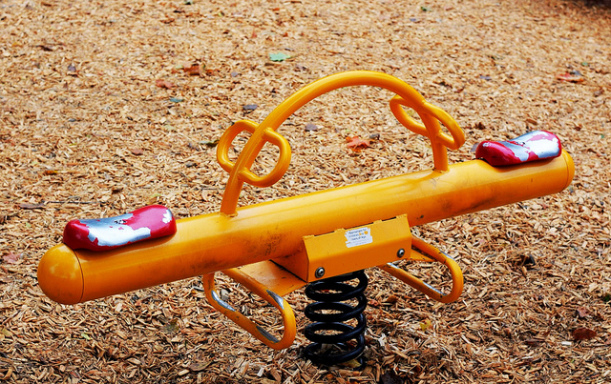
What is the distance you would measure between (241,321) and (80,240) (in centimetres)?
78

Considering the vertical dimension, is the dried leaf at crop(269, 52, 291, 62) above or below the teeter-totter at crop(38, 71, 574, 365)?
below

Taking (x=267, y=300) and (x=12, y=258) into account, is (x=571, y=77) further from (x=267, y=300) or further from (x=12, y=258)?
(x=12, y=258)

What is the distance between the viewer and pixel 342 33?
6.26 m

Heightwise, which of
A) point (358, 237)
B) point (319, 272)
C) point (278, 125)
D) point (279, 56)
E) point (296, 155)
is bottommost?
point (296, 155)

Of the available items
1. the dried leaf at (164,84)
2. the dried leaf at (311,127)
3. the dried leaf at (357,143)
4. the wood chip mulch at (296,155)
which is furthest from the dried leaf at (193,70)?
the dried leaf at (357,143)

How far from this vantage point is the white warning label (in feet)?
8.80

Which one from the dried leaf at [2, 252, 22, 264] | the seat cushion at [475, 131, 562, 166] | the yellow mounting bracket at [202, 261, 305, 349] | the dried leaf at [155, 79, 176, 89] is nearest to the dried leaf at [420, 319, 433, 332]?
the seat cushion at [475, 131, 562, 166]

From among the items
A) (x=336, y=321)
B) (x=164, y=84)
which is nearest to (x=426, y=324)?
(x=336, y=321)

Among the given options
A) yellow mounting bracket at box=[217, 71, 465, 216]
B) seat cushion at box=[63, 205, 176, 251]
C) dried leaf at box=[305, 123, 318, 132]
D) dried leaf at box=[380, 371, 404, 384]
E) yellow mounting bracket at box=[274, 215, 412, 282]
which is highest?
yellow mounting bracket at box=[217, 71, 465, 216]

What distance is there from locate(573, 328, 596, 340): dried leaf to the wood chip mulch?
0.01 metres

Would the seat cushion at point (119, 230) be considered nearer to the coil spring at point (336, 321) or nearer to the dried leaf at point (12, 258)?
the coil spring at point (336, 321)

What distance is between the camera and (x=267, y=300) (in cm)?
259

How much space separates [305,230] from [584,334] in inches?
66.3

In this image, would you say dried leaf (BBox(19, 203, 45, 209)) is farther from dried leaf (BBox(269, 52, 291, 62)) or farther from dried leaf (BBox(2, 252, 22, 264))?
dried leaf (BBox(269, 52, 291, 62))
